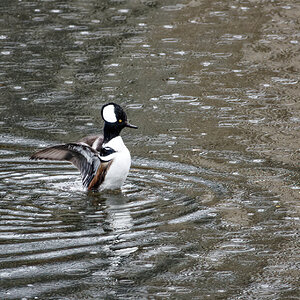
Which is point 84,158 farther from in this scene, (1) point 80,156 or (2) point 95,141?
(2) point 95,141

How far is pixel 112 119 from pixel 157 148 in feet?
4.20

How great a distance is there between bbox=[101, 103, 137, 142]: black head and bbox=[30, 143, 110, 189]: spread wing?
0.25 metres

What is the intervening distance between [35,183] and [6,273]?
8.16 feet

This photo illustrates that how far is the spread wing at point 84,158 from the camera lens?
27.0ft

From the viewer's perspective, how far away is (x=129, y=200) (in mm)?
7867

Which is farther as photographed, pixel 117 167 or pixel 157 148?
pixel 157 148

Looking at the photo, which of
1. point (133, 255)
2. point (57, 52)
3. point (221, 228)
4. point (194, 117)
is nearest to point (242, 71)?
point (194, 117)

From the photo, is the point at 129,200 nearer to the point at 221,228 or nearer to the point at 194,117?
the point at 221,228

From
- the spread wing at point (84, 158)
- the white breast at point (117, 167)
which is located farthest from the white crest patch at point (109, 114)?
the spread wing at point (84, 158)

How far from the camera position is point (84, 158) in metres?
8.46

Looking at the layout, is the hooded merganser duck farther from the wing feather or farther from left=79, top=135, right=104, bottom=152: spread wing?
left=79, top=135, right=104, bottom=152: spread wing

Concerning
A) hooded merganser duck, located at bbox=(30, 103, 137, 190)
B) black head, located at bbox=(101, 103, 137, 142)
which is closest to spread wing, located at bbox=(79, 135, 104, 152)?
hooded merganser duck, located at bbox=(30, 103, 137, 190)

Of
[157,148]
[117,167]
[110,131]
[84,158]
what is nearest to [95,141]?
[84,158]

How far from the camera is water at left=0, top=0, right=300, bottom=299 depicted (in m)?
6.09
